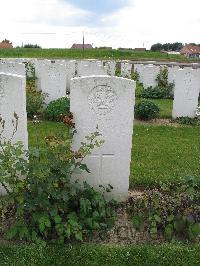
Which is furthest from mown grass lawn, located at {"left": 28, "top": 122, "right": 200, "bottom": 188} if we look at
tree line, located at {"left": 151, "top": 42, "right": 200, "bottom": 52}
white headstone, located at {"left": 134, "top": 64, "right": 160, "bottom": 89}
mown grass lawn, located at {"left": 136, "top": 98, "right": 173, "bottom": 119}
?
tree line, located at {"left": 151, "top": 42, "right": 200, "bottom": 52}

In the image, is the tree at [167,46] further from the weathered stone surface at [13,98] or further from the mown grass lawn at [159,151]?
the weathered stone surface at [13,98]

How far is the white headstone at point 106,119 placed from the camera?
4742 millimetres

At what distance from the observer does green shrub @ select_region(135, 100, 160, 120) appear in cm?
1027

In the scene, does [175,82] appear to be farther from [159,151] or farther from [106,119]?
[106,119]

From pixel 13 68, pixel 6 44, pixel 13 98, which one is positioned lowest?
pixel 13 98

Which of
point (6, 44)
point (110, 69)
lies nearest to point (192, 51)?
point (6, 44)

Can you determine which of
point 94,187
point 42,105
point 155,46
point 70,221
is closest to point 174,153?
point 94,187

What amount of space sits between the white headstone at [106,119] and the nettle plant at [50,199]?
17.4 inches

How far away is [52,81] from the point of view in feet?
36.0

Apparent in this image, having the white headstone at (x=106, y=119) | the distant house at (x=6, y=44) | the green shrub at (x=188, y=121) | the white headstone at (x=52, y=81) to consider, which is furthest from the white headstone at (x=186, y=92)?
the distant house at (x=6, y=44)

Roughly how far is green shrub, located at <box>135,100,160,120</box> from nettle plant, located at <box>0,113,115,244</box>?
596 cm

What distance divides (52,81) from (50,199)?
708 centimetres

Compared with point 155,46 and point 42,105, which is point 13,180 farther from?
point 155,46

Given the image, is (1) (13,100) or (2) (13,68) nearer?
(1) (13,100)
